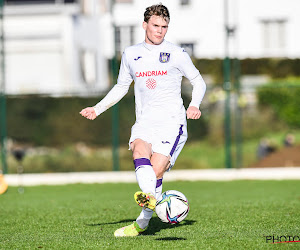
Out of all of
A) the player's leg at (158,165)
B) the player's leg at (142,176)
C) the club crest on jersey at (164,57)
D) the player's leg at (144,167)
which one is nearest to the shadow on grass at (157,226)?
the player's leg at (142,176)

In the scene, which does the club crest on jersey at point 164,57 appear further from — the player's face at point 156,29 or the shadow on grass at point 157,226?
the shadow on grass at point 157,226

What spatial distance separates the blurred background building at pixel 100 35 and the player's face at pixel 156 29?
946cm

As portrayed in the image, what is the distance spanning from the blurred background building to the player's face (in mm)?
9459

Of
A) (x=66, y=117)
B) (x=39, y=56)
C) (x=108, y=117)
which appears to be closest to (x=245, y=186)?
(x=108, y=117)

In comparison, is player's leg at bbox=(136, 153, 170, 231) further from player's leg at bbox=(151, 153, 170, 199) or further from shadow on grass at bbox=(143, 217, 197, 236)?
shadow on grass at bbox=(143, 217, 197, 236)

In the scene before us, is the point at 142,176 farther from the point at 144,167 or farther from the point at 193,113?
the point at 193,113

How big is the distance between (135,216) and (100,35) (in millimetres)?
9262

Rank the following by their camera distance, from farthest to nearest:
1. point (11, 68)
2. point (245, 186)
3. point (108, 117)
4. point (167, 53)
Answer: point (11, 68) → point (108, 117) → point (245, 186) → point (167, 53)

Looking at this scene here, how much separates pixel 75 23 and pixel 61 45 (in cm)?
73

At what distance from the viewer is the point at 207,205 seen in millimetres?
10266

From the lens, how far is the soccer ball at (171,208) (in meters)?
6.68

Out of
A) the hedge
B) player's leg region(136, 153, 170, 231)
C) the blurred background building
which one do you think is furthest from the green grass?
player's leg region(136, 153, 170, 231)

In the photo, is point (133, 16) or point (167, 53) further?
point (133, 16)

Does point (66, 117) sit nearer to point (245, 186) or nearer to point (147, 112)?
point (245, 186)
